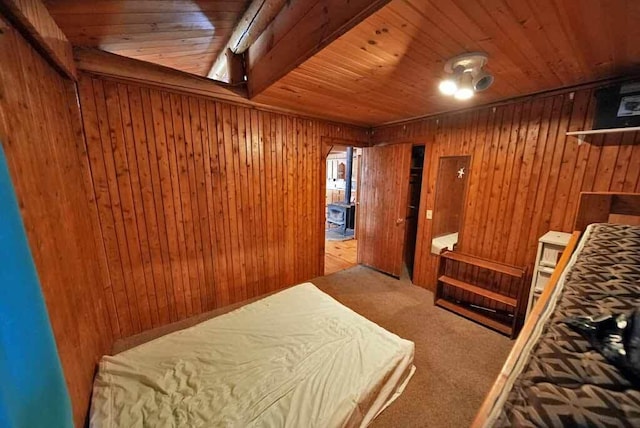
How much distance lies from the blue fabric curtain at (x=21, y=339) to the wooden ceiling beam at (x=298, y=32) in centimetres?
149

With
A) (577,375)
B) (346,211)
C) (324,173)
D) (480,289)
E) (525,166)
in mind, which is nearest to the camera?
(577,375)

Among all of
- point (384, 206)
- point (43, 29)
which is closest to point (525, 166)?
point (384, 206)

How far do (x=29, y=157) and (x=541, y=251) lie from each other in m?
3.75

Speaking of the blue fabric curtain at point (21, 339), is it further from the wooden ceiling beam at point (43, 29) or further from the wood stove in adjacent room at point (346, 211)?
the wood stove in adjacent room at point (346, 211)

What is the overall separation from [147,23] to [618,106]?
3773 millimetres

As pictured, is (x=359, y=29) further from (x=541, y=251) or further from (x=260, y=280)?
(x=260, y=280)

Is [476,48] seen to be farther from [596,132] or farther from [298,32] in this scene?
[596,132]

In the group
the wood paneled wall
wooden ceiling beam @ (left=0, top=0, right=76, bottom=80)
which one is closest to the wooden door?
the wood paneled wall

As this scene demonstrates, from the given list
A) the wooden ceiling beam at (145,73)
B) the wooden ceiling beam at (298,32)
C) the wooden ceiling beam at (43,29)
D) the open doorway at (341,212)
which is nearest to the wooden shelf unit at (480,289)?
the open doorway at (341,212)

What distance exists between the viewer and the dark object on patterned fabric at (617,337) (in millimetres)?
587

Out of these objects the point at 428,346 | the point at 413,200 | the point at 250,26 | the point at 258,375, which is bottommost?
the point at 428,346

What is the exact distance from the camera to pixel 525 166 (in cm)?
252

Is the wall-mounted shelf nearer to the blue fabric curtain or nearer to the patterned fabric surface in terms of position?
the patterned fabric surface

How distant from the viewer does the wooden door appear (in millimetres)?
3645
